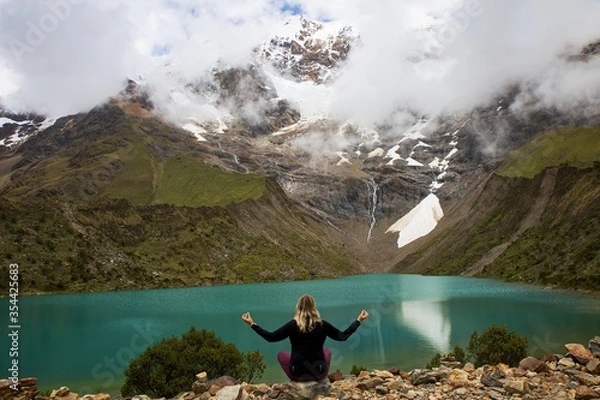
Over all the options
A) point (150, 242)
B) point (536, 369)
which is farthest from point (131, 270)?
point (536, 369)

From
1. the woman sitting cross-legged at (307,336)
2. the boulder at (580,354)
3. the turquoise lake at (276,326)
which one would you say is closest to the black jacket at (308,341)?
the woman sitting cross-legged at (307,336)

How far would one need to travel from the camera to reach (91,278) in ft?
369

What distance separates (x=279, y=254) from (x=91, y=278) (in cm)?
6930

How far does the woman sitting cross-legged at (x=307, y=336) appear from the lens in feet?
38.2

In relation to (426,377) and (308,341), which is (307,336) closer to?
(308,341)

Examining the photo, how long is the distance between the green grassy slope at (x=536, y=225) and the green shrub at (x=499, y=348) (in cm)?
5636

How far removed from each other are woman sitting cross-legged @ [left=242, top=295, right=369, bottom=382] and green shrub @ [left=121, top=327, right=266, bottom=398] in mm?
14135

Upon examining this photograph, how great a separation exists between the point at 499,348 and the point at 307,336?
731 inches

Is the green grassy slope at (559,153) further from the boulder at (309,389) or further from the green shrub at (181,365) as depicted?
the boulder at (309,389)

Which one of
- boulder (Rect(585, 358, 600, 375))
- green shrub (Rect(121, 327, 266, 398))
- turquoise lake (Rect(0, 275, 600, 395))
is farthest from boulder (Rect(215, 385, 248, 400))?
turquoise lake (Rect(0, 275, 600, 395))

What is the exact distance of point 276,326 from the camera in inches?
1933

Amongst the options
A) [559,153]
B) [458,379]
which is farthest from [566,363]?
[559,153]

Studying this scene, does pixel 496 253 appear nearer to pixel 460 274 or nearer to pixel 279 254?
pixel 460 274

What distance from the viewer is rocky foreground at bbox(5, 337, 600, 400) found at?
13.8m
